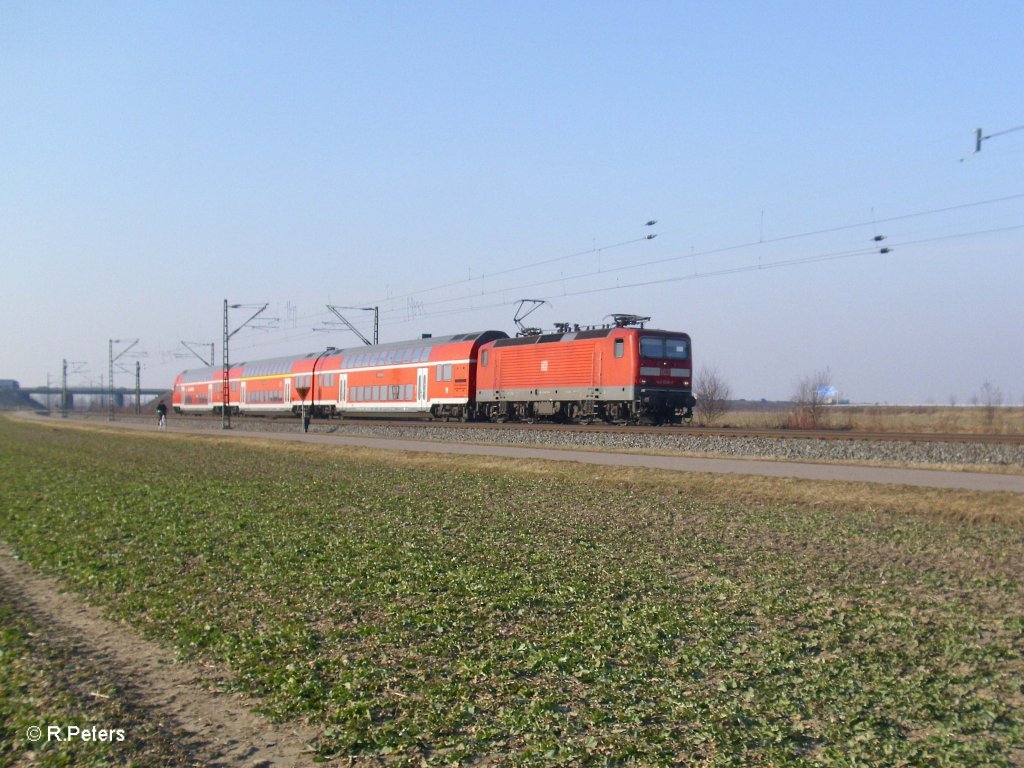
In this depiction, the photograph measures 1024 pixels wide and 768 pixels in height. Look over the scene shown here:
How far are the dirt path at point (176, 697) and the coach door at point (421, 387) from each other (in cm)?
3570

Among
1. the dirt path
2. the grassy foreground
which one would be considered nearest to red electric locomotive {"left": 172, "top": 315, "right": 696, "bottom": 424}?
the grassy foreground

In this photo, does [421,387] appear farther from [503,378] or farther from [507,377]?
[507,377]

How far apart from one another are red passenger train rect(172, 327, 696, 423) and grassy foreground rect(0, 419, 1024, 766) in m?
14.7

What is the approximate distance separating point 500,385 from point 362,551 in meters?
27.3

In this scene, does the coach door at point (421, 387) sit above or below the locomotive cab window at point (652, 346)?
below

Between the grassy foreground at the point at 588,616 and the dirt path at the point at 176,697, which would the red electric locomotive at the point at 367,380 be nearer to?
the grassy foreground at the point at 588,616

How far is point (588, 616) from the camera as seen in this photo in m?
8.73

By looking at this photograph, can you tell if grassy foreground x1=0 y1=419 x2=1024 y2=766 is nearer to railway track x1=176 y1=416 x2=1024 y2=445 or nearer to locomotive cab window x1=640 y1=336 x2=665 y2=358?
railway track x1=176 y1=416 x2=1024 y2=445

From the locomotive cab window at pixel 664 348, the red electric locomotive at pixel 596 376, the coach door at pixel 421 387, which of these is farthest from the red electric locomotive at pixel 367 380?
the locomotive cab window at pixel 664 348

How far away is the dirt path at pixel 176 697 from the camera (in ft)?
18.4

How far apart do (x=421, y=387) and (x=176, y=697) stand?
129ft

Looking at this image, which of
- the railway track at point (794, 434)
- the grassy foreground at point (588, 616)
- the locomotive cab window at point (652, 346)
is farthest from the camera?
the locomotive cab window at point (652, 346)

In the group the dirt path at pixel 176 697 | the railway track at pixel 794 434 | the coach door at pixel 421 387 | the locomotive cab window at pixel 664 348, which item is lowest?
the dirt path at pixel 176 697

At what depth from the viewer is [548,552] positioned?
12.2 meters
